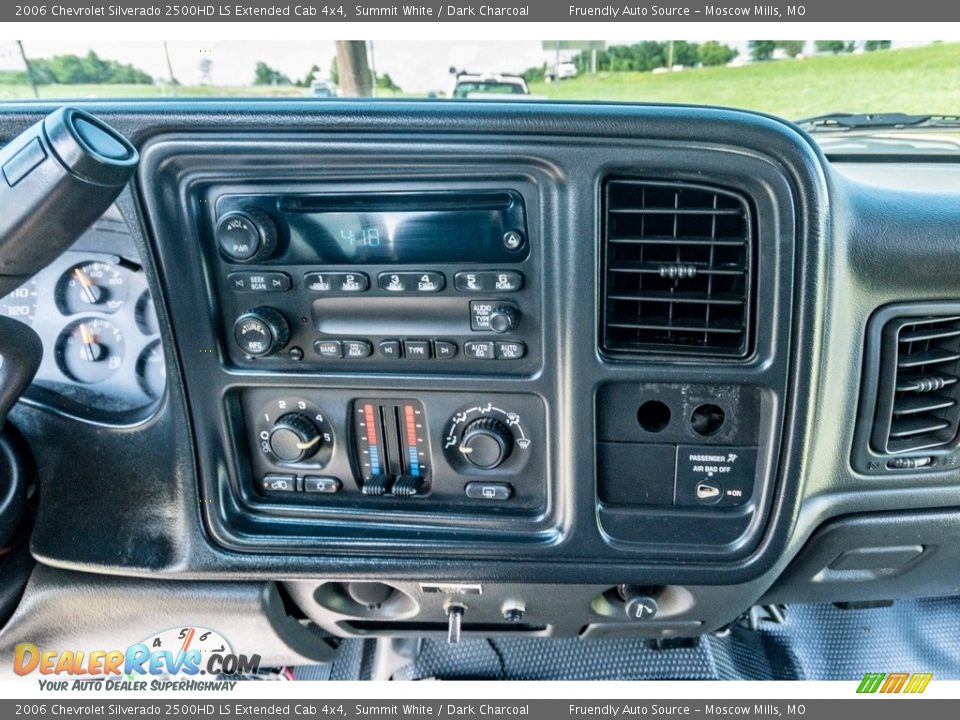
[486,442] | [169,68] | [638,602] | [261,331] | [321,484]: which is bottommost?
[638,602]

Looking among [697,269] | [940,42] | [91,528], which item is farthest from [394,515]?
[940,42]

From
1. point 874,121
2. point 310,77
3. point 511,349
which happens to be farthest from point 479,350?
point 874,121

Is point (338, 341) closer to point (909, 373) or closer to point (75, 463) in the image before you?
point (75, 463)

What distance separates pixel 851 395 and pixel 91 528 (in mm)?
1656

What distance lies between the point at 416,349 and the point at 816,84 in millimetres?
1280

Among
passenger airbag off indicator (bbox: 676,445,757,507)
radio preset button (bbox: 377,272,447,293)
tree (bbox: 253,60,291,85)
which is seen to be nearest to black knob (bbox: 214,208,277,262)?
radio preset button (bbox: 377,272,447,293)

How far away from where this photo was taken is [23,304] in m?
1.51

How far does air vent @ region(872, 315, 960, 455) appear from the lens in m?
1.33

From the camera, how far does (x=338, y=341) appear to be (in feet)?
4.31

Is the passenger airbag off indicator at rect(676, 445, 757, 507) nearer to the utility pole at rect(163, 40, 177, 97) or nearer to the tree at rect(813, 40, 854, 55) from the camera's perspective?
the tree at rect(813, 40, 854, 55)

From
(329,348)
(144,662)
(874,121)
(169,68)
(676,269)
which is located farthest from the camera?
(874,121)

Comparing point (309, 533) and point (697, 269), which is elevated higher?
point (697, 269)

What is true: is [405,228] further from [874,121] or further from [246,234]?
[874,121]

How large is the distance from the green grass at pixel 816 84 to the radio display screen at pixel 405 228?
30cm
